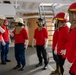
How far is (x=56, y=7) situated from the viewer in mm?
6277

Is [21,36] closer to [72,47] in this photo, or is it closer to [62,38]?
[62,38]

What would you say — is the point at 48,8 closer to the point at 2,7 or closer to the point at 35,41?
the point at 35,41

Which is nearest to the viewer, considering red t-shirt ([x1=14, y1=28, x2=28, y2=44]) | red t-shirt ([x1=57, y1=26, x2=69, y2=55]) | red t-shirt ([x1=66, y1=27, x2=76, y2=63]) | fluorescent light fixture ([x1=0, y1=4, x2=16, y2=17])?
red t-shirt ([x1=66, y1=27, x2=76, y2=63])

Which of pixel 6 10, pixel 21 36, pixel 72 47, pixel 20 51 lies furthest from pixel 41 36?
pixel 72 47

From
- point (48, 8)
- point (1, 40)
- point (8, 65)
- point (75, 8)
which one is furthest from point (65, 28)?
point (48, 8)

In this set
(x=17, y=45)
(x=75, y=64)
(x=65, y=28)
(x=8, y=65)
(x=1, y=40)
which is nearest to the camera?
(x=75, y=64)

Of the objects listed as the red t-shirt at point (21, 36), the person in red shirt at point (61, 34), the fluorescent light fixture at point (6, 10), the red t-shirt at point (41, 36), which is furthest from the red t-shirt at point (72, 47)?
the red t-shirt at point (41, 36)

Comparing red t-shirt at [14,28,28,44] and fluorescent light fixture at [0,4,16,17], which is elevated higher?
fluorescent light fixture at [0,4,16,17]

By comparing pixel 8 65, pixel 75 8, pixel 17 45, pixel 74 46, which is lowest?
pixel 8 65

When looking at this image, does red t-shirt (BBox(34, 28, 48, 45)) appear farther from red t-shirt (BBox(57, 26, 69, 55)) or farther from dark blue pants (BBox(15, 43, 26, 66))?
red t-shirt (BBox(57, 26, 69, 55))

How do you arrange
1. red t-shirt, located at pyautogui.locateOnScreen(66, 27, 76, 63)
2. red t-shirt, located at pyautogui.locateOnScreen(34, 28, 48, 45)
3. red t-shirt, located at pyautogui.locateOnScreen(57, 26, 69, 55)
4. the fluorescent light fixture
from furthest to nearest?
1. red t-shirt, located at pyautogui.locateOnScreen(34, 28, 48, 45)
2. the fluorescent light fixture
3. red t-shirt, located at pyautogui.locateOnScreen(57, 26, 69, 55)
4. red t-shirt, located at pyautogui.locateOnScreen(66, 27, 76, 63)

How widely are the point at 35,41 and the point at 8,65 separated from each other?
1.23 metres

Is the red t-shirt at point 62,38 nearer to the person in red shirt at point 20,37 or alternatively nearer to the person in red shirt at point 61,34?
the person in red shirt at point 61,34

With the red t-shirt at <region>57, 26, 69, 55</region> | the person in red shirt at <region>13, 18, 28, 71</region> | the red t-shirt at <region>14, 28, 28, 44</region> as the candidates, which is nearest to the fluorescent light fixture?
the person in red shirt at <region>13, 18, 28, 71</region>
